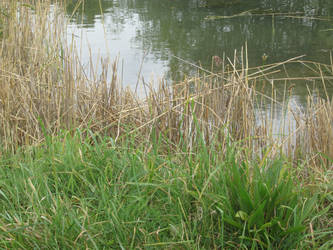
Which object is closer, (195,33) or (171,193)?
(171,193)

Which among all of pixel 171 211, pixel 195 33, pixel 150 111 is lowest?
pixel 171 211

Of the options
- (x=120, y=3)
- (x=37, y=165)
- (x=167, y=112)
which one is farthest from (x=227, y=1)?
(x=37, y=165)

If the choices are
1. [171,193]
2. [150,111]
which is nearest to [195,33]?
[150,111]

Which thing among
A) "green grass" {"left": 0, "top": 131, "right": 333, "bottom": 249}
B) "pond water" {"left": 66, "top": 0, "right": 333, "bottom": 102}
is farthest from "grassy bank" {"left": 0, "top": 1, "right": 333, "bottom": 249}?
"pond water" {"left": 66, "top": 0, "right": 333, "bottom": 102}

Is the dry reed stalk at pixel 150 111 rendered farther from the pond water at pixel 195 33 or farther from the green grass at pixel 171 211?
the pond water at pixel 195 33

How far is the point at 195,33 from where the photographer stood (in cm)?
656

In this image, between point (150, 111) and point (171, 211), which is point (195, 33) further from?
point (171, 211)

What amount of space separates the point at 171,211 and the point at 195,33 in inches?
206

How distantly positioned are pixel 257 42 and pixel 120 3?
3624 millimetres

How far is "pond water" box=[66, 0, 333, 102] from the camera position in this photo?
17.2 ft

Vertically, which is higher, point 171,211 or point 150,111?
point 150,111

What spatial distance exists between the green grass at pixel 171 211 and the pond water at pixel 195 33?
260 cm

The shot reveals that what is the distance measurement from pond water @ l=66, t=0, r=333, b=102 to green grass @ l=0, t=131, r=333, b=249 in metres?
2.60

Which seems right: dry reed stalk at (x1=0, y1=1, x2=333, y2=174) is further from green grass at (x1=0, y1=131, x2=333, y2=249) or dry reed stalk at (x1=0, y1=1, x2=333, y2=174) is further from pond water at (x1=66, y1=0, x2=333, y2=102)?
pond water at (x1=66, y1=0, x2=333, y2=102)
